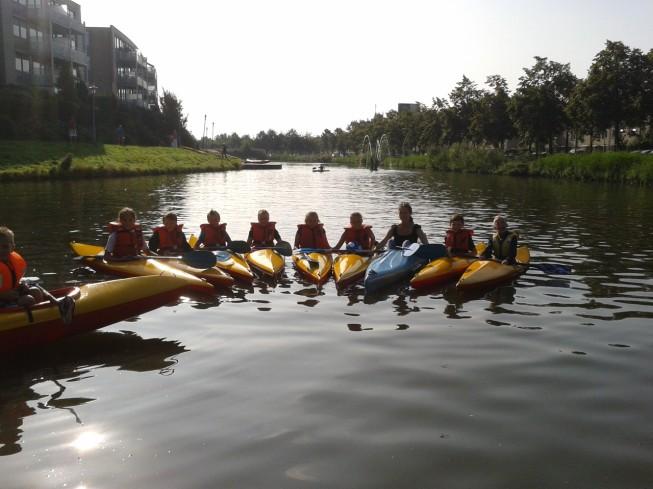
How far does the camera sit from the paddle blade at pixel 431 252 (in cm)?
1103

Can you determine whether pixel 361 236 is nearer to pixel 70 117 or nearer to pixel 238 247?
pixel 238 247

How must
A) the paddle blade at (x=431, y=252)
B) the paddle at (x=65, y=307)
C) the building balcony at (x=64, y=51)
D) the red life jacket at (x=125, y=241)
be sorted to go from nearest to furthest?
the paddle at (x=65, y=307), the red life jacket at (x=125, y=241), the paddle blade at (x=431, y=252), the building balcony at (x=64, y=51)

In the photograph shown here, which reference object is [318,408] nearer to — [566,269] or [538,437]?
[538,437]

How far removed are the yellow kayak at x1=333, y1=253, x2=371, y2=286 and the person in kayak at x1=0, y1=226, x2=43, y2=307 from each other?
4840mm

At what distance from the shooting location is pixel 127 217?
410 inches

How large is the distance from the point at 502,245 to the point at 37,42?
51834 millimetres

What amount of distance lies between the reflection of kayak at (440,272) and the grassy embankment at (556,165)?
31.3m

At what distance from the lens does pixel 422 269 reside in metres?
10.6

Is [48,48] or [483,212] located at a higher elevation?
[48,48]

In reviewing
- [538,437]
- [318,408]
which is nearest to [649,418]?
[538,437]

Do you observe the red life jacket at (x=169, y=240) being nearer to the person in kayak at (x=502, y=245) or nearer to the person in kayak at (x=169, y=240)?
the person in kayak at (x=169, y=240)

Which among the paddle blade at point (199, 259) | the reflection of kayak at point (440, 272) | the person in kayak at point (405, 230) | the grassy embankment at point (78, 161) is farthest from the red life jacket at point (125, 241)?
the grassy embankment at point (78, 161)

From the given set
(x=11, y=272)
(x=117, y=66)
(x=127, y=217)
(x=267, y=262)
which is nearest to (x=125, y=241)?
(x=127, y=217)

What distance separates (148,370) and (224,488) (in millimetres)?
2605
